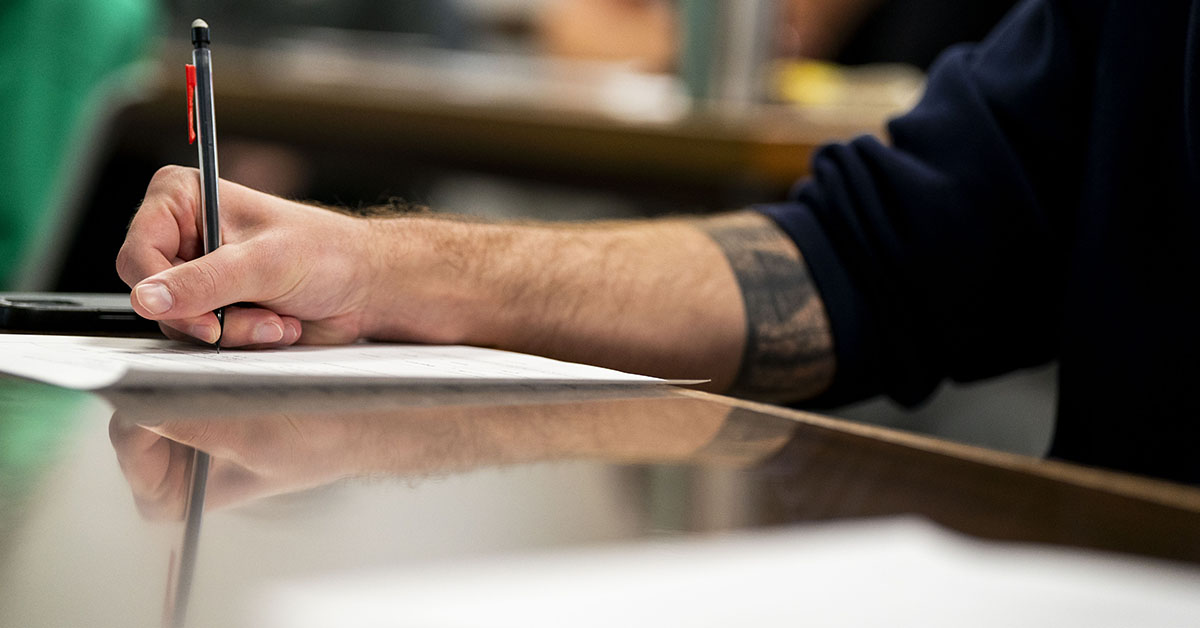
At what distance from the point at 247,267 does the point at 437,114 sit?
150 centimetres

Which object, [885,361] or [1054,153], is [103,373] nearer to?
[885,361]

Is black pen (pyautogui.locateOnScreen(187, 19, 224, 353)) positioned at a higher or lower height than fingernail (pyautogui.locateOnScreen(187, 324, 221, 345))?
higher

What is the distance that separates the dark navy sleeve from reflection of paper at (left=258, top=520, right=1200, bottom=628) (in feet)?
1.81

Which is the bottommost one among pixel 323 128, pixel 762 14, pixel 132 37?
pixel 323 128

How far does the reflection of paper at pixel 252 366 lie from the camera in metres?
0.48

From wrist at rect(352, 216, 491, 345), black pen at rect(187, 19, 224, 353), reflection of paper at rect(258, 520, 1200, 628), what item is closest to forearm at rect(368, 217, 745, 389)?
wrist at rect(352, 216, 491, 345)

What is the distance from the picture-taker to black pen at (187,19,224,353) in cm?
54

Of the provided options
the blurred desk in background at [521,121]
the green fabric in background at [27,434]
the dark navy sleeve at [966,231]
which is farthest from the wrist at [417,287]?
→ the blurred desk in background at [521,121]

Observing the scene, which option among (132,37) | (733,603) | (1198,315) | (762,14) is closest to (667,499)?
(733,603)

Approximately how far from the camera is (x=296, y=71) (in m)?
2.33

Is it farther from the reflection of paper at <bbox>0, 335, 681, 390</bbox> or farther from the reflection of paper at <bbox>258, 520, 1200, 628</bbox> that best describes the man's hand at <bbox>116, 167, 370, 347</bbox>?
the reflection of paper at <bbox>258, 520, 1200, 628</bbox>

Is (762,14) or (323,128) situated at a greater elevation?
(762,14)

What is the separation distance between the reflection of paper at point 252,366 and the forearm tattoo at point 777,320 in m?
0.28

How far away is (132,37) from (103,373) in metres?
1.13
